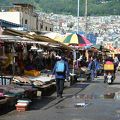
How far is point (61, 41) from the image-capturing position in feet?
91.0

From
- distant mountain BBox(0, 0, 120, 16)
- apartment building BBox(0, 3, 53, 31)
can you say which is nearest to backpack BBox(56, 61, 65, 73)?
apartment building BBox(0, 3, 53, 31)

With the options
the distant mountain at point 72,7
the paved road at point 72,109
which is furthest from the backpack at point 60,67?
the distant mountain at point 72,7

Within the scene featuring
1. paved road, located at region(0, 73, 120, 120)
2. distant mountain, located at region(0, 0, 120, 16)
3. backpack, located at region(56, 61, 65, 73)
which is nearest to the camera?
paved road, located at region(0, 73, 120, 120)

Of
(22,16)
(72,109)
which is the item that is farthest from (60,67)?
(22,16)

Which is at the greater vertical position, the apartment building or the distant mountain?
the distant mountain

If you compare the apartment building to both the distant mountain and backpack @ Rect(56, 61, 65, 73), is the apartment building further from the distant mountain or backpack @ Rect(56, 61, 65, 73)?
the distant mountain

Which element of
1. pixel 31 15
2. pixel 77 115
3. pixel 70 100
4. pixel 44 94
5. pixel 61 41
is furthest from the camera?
pixel 31 15

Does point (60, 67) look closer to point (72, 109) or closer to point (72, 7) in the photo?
point (72, 109)

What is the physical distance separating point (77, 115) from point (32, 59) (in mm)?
15391

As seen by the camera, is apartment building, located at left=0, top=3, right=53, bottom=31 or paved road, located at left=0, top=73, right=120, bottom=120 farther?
apartment building, located at left=0, top=3, right=53, bottom=31

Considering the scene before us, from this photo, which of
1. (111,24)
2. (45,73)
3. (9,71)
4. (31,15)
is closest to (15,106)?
(9,71)

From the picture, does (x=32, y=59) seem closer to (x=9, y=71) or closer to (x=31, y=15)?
(x=9, y=71)

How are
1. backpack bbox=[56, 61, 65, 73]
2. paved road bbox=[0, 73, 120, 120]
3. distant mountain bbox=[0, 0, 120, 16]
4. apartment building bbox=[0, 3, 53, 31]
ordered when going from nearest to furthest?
paved road bbox=[0, 73, 120, 120], backpack bbox=[56, 61, 65, 73], apartment building bbox=[0, 3, 53, 31], distant mountain bbox=[0, 0, 120, 16]

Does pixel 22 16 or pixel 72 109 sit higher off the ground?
pixel 22 16
